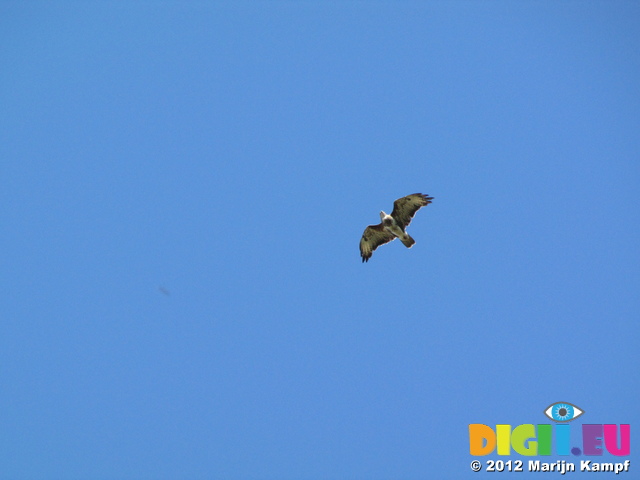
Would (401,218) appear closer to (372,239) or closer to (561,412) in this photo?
(372,239)

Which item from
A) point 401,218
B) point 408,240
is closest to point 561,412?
point 408,240

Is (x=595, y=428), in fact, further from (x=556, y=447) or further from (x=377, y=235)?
(x=377, y=235)

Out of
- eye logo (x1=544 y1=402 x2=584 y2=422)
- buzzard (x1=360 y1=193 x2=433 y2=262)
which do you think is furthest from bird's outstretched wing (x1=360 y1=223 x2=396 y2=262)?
eye logo (x1=544 y1=402 x2=584 y2=422)

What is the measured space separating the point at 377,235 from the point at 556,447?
35.3 ft

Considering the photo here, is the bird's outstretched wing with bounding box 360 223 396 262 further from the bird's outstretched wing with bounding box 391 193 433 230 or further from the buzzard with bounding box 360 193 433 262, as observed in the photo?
the bird's outstretched wing with bounding box 391 193 433 230

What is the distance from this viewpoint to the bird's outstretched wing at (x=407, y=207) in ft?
103

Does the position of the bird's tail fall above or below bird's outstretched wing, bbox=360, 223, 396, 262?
below

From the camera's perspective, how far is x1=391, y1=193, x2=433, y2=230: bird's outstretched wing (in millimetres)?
31297

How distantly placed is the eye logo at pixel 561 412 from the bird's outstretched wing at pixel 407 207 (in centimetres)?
944

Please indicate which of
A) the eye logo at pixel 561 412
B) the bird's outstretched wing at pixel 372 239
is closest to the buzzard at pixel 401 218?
the bird's outstretched wing at pixel 372 239

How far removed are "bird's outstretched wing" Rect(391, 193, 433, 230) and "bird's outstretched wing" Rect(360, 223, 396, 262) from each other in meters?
0.93

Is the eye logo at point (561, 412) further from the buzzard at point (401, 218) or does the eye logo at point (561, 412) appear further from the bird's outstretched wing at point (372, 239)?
the bird's outstretched wing at point (372, 239)

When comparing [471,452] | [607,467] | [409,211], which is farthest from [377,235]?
[607,467]

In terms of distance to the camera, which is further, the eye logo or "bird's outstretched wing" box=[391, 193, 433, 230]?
the eye logo
